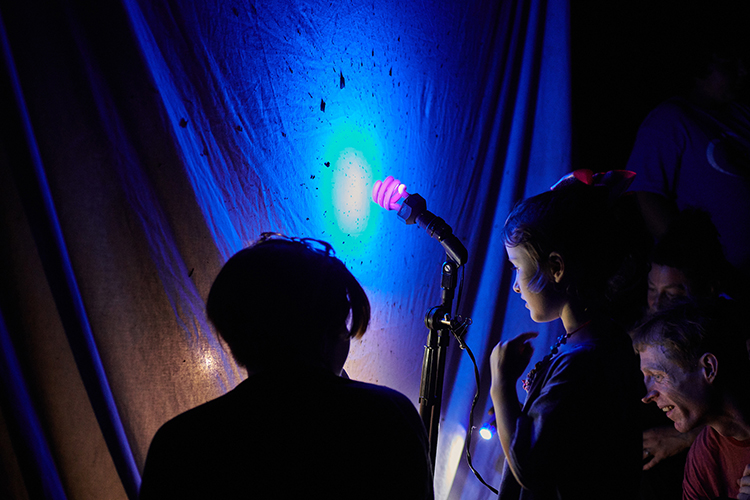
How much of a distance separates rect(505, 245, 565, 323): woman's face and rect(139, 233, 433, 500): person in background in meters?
0.38

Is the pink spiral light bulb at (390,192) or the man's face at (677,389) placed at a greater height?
the pink spiral light bulb at (390,192)

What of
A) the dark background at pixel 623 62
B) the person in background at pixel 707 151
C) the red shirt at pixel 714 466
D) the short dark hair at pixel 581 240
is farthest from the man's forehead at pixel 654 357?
the dark background at pixel 623 62

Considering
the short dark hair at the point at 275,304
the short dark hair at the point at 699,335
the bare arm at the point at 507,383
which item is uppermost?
the short dark hair at the point at 275,304

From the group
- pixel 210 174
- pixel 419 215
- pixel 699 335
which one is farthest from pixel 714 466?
pixel 210 174

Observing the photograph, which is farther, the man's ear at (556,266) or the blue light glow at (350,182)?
the blue light glow at (350,182)

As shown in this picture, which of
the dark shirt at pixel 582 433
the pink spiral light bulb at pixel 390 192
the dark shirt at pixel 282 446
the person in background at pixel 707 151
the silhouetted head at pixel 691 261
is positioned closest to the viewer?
the dark shirt at pixel 282 446

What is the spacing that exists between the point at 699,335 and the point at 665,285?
0.48 meters

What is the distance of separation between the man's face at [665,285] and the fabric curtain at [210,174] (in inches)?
19.0

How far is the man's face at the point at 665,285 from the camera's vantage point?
1489 mm

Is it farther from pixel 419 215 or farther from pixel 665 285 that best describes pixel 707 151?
pixel 419 215

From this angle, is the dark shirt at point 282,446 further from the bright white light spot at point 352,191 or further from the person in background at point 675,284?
the person in background at point 675,284

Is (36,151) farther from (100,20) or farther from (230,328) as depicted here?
(230,328)

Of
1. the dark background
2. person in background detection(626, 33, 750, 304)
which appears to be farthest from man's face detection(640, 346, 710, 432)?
the dark background

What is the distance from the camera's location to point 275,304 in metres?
0.68
